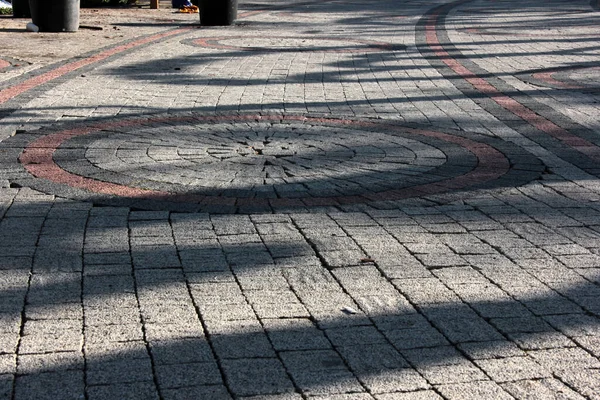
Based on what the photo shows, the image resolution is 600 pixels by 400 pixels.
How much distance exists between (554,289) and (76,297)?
218cm

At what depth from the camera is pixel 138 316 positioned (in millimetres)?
3842

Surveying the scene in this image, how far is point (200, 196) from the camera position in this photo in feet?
19.0

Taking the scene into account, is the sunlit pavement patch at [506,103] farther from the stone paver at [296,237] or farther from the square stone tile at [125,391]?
the square stone tile at [125,391]

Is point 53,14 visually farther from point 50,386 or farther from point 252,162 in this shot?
point 50,386

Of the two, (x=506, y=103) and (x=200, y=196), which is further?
(x=506, y=103)

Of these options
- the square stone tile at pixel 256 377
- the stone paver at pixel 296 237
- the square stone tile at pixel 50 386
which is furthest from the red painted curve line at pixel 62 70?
A: the square stone tile at pixel 256 377

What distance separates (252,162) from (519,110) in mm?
3846

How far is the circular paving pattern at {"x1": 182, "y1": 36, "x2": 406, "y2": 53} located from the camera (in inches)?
577

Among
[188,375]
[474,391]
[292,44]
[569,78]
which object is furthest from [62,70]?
[474,391]

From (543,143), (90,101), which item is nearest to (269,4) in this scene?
(90,101)

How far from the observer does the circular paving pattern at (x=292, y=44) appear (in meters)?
14.7

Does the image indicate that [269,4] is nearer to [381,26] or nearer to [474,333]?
[381,26]

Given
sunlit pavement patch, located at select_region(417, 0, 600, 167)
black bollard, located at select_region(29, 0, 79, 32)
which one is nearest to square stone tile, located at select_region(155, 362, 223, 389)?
sunlit pavement patch, located at select_region(417, 0, 600, 167)

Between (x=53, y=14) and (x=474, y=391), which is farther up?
(x=53, y=14)
